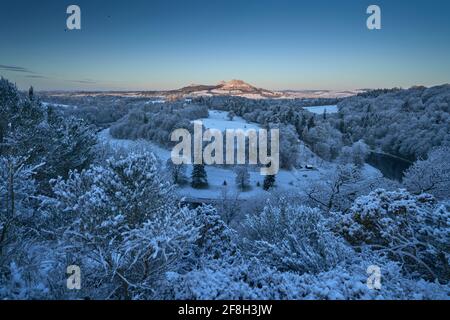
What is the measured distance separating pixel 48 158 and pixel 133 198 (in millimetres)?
8619

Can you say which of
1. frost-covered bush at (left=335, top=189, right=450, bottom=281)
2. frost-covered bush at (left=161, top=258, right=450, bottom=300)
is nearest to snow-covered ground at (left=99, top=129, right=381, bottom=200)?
frost-covered bush at (left=335, top=189, right=450, bottom=281)

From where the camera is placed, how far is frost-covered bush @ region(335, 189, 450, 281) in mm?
5961

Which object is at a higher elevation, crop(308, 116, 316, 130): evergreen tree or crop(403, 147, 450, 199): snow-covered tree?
crop(308, 116, 316, 130): evergreen tree

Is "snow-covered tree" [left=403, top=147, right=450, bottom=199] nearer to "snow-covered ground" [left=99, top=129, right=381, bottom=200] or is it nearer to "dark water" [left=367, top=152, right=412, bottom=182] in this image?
"snow-covered ground" [left=99, top=129, right=381, bottom=200]

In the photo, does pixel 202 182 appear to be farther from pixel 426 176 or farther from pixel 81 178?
pixel 81 178

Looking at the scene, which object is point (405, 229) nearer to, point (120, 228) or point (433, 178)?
point (120, 228)

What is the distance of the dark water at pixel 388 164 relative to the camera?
39531 mm

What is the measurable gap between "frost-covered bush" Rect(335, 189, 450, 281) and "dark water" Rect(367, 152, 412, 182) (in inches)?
1346

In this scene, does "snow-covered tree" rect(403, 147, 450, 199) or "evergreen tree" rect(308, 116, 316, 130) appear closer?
"snow-covered tree" rect(403, 147, 450, 199)

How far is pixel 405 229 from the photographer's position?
690cm

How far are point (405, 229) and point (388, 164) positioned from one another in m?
44.1

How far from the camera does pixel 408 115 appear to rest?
2253 inches

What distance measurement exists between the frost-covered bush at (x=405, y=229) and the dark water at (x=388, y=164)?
34182mm
